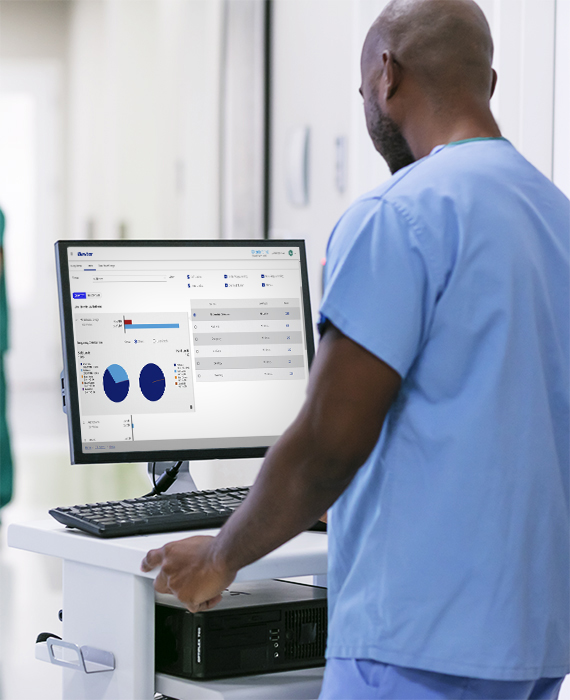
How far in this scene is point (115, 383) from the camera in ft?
4.55

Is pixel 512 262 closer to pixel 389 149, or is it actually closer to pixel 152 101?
pixel 389 149

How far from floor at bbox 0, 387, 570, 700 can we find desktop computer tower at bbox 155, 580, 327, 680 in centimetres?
38

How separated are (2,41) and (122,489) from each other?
5225 millimetres

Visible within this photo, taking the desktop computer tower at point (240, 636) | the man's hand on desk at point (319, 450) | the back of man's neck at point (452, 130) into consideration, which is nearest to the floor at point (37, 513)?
the desktop computer tower at point (240, 636)

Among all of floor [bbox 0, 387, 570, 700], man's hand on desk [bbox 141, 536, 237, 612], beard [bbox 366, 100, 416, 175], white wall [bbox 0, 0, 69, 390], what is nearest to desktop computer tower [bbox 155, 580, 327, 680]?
man's hand on desk [bbox 141, 536, 237, 612]

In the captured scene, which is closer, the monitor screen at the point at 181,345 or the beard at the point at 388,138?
the beard at the point at 388,138

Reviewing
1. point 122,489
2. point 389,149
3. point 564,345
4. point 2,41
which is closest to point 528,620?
point 564,345

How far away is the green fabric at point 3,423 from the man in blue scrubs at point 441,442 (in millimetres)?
2790

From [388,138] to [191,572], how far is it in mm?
534

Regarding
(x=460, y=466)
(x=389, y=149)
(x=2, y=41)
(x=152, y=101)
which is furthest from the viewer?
(x=2, y=41)

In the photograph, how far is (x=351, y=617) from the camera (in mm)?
933

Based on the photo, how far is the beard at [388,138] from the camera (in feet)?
3.45

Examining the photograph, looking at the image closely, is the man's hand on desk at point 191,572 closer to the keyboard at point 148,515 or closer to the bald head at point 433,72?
the keyboard at point 148,515

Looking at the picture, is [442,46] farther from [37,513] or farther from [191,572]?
[37,513]
